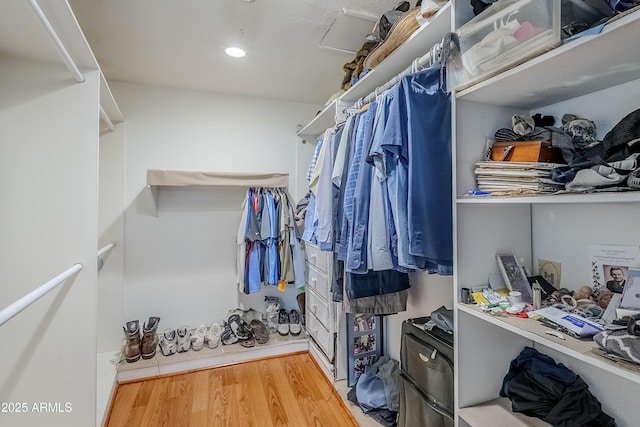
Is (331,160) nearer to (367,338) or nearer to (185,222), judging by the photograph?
(367,338)

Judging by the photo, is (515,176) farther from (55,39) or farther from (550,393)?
(55,39)

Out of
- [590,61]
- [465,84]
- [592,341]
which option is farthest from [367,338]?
[590,61]

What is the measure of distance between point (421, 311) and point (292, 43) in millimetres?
1810

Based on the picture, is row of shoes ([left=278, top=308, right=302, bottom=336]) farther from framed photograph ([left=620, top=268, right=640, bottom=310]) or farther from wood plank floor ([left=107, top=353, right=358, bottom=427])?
framed photograph ([left=620, top=268, right=640, bottom=310])

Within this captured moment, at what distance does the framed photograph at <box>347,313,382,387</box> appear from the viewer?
2.02 m

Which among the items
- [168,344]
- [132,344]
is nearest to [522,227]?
[168,344]

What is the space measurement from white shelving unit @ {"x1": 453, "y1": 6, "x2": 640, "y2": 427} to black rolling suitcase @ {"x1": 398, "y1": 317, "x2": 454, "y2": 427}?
0.61 ft

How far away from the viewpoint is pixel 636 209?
90 centimetres

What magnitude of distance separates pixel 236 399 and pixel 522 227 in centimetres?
193

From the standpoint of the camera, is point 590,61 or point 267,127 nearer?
point 590,61

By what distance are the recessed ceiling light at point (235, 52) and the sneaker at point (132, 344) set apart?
210 centimetres

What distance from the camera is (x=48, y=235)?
1314 mm

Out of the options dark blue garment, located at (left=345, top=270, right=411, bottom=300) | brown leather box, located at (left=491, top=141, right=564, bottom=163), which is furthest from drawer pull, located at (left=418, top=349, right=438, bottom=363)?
brown leather box, located at (left=491, top=141, right=564, bottom=163)

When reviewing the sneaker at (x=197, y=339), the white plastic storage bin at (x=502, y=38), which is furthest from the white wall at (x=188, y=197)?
the white plastic storage bin at (x=502, y=38)
